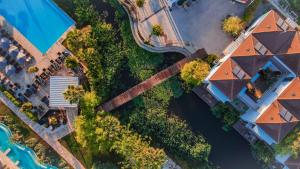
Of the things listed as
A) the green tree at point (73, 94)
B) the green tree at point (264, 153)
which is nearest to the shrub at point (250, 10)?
the green tree at point (264, 153)

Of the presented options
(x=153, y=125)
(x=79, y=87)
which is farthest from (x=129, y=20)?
(x=153, y=125)

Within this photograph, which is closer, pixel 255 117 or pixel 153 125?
pixel 255 117

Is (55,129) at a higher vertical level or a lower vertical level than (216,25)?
higher

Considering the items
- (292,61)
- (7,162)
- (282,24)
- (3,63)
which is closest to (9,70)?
(3,63)

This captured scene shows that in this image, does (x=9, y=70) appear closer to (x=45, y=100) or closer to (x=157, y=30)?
(x=45, y=100)

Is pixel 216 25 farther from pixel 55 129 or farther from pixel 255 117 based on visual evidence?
pixel 55 129

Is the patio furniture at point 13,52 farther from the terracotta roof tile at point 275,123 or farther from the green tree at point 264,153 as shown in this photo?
the green tree at point 264,153

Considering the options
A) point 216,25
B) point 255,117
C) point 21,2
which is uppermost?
point 21,2
